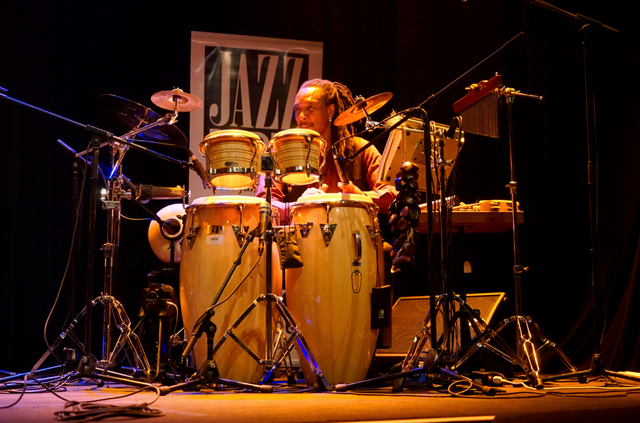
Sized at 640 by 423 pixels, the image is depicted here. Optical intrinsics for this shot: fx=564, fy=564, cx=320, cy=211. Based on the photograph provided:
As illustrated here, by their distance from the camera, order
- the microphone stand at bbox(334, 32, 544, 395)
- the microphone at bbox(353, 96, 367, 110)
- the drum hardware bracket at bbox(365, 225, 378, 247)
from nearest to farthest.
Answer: the microphone stand at bbox(334, 32, 544, 395) < the microphone at bbox(353, 96, 367, 110) < the drum hardware bracket at bbox(365, 225, 378, 247)

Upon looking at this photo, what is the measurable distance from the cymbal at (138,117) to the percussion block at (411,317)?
198 cm

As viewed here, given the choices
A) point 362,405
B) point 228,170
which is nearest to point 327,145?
point 228,170

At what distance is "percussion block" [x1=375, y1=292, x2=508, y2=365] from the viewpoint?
3744mm

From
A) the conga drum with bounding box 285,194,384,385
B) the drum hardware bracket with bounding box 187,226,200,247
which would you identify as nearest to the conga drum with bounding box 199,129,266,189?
the drum hardware bracket with bounding box 187,226,200,247

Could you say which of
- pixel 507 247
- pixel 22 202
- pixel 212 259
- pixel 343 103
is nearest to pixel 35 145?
pixel 22 202

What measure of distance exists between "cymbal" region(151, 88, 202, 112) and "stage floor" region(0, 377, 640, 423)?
5.78ft

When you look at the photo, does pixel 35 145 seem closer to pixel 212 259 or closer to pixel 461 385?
pixel 212 259

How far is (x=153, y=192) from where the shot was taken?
375cm

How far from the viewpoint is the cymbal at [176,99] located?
350 cm

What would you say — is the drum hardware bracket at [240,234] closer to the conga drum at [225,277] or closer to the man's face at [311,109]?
the conga drum at [225,277]

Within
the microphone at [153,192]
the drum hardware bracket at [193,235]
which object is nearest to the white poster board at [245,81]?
the microphone at [153,192]

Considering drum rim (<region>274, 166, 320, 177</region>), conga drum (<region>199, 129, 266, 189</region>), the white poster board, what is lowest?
drum rim (<region>274, 166, 320, 177</region>)

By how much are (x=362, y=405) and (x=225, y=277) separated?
1268 millimetres

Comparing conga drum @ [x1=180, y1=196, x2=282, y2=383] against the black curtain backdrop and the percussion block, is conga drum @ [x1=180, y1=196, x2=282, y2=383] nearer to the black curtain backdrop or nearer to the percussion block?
the percussion block
